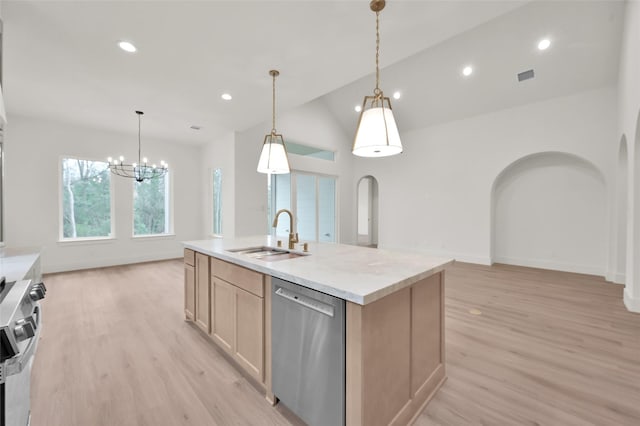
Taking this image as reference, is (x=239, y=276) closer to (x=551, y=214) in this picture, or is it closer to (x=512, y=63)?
(x=512, y=63)

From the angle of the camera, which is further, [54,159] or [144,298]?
[54,159]

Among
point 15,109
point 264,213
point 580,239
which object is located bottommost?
point 580,239

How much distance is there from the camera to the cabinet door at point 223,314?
208cm

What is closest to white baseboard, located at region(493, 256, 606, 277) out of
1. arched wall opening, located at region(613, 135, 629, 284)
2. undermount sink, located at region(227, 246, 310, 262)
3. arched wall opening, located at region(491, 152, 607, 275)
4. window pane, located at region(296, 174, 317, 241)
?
arched wall opening, located at region(491, 152, 607, 275)

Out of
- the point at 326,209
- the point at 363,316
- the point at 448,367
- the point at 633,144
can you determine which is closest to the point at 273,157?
the point at 363,316

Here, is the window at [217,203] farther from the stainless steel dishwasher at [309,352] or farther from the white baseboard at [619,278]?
the white baseboard at [619,278]

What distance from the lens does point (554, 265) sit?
5.27 m

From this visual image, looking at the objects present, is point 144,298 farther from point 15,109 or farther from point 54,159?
point 15,109

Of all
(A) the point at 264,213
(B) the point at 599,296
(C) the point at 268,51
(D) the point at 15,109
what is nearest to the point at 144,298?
(A) the point at 264,213

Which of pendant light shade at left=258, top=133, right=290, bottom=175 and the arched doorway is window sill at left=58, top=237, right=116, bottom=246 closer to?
pendant light shade at left=258, top=133, right=290, bottom=175

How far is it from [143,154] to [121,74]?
10.4ft

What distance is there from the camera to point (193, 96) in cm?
401

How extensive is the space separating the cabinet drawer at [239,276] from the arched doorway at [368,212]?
23.7ft

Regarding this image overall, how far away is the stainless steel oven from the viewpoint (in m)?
0.75
